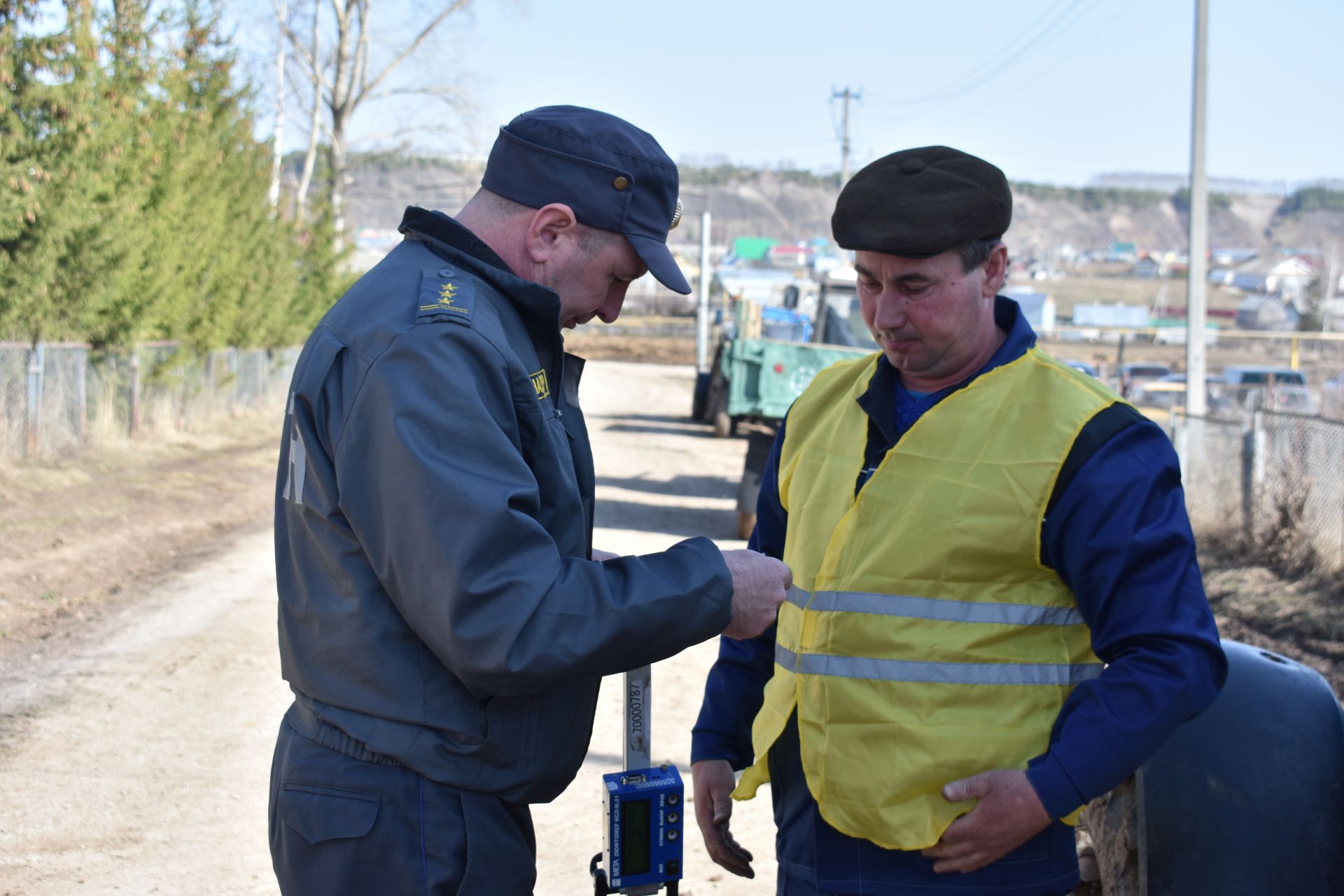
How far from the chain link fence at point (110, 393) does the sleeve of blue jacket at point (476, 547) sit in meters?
11.6

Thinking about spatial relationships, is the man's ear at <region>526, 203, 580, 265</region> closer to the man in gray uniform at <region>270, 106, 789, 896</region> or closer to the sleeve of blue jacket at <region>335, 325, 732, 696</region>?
the man in gray uniform at <region>270, 106, 789, 896</region>

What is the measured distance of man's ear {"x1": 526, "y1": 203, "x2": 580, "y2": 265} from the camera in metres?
1.99

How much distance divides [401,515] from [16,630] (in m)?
6.66

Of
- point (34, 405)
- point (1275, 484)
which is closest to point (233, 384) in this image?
point (34, 405)

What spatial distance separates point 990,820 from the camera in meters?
2.06

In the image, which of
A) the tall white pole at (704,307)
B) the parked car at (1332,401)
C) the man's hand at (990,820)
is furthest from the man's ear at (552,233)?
the tall white pole at (704,307)

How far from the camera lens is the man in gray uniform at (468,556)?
5.54ft

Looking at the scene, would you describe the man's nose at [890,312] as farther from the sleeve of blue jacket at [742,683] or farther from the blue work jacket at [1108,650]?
the sleeve of blue jacket at [742,683]

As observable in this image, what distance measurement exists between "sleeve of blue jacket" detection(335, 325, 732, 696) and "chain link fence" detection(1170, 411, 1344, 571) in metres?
7.83

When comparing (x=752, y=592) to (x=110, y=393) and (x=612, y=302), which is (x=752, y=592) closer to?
(x=612, y=302)

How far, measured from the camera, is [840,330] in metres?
14.6

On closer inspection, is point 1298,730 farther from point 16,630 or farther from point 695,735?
point 16,630

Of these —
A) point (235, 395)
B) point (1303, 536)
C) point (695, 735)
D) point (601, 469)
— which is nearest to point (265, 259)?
point (235, 395)

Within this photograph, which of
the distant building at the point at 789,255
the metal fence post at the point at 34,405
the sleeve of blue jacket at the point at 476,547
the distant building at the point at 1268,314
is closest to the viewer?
the sleeve of blue jacket at the point at 476,547
